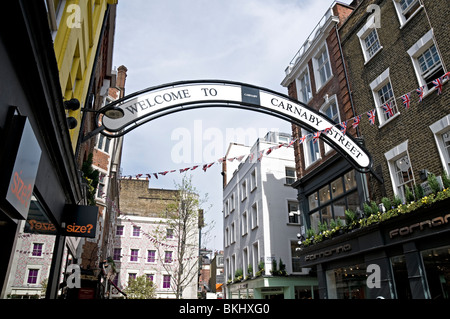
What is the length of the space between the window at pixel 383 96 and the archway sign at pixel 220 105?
3.49m

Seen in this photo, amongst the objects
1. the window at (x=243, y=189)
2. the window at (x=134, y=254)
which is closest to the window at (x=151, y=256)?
the window at (x=134, y=254)

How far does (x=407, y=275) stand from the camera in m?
10.9

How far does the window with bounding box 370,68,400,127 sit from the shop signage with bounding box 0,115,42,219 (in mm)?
12516

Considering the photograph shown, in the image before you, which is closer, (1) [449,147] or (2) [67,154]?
(2) [67,154]

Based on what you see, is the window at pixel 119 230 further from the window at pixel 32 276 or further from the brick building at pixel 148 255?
the window at pixel 32 276

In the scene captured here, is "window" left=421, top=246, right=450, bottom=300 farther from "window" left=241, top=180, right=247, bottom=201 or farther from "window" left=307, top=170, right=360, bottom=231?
"window" left=241, top=180, right=247, bottom=201

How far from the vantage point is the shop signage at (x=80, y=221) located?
748 cm

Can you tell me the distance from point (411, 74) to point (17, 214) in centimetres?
1303

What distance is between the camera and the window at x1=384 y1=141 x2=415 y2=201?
1167cm

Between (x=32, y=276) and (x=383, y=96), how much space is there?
13.6 metres

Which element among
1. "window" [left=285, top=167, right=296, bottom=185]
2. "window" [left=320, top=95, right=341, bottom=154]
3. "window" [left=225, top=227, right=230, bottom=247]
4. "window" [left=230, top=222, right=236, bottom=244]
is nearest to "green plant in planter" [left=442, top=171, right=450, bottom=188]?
"window" [left=320, top=95, right=341, bottom=154]
